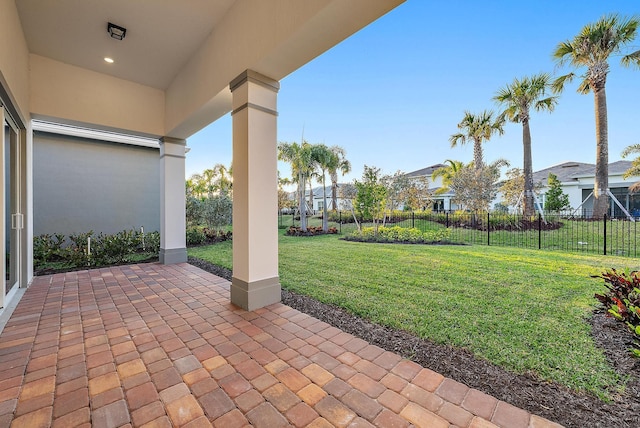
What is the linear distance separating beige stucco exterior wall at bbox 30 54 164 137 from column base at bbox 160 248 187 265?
257 cm

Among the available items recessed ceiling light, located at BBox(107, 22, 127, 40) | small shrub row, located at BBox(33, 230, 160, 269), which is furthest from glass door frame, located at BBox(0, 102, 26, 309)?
recessed ceiling light, located at BBox(107, 22, 127, 40)

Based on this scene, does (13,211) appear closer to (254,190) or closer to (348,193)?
(254,190)

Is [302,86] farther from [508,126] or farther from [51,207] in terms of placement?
[508,126]

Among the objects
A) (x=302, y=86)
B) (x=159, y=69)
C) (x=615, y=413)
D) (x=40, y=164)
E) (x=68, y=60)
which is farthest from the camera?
(x=302, y=86)

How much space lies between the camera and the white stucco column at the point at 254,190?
10.7 feet

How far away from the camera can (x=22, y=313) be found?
3201 millimetres

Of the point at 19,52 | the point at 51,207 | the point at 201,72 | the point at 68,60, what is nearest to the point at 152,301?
the point at 201,72

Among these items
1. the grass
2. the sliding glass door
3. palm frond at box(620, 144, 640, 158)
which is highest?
palm frond at box(620, 144, 640, 158)

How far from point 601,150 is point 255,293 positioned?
1428 centimetres

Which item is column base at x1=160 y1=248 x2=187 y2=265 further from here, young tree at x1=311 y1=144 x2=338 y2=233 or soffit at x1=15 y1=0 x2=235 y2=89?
young tree at x1=311 y1=144 x2=338 y2=233

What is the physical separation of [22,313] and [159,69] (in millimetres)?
4294

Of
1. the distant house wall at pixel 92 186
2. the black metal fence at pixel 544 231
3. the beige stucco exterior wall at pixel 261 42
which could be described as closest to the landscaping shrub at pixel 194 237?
the distant house wall at pixel 92 186

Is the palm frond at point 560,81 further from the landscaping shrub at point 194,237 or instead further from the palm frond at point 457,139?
the landscaping shrub at point 194,237

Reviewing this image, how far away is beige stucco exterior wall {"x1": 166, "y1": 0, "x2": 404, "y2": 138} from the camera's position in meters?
2.28
